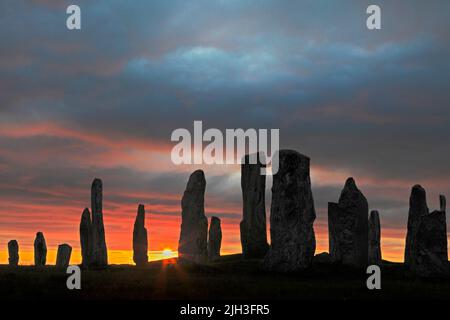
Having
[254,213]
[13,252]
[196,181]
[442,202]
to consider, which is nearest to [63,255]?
[13,252]

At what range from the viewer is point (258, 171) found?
144 ft

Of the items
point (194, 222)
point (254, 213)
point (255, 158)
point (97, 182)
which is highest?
point (255, 158)

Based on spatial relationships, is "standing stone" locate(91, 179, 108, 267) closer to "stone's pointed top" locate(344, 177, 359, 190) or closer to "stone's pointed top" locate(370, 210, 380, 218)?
"stone's pointed top" locate(344, 177, 359, 190)

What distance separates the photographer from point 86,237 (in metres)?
45.4

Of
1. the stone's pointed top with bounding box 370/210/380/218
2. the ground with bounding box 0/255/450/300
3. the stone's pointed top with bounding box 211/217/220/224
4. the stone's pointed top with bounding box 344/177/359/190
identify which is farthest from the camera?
the stone's pointed top with bounding box 211/217/220/224

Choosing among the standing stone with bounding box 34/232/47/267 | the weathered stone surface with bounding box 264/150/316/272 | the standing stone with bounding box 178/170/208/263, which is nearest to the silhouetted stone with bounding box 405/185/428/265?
the weathered stone surface with bounding box 264/150/316/272

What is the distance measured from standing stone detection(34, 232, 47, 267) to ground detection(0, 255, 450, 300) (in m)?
25.5

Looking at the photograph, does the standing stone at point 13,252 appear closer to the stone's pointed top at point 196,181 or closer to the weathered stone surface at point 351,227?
the stone's pointed top at point 196,181

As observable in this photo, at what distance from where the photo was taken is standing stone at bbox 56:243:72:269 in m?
55.2

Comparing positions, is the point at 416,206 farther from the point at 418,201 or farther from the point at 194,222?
the point at 194,222

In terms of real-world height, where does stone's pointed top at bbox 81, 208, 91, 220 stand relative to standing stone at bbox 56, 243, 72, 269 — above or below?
above

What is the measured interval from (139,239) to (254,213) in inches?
506

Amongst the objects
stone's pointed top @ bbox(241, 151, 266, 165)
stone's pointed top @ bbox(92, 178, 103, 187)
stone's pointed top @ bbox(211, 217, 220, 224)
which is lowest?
stone's pointed top @ bbox(211, 217, 220, 224)

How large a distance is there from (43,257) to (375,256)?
94.7 ft
